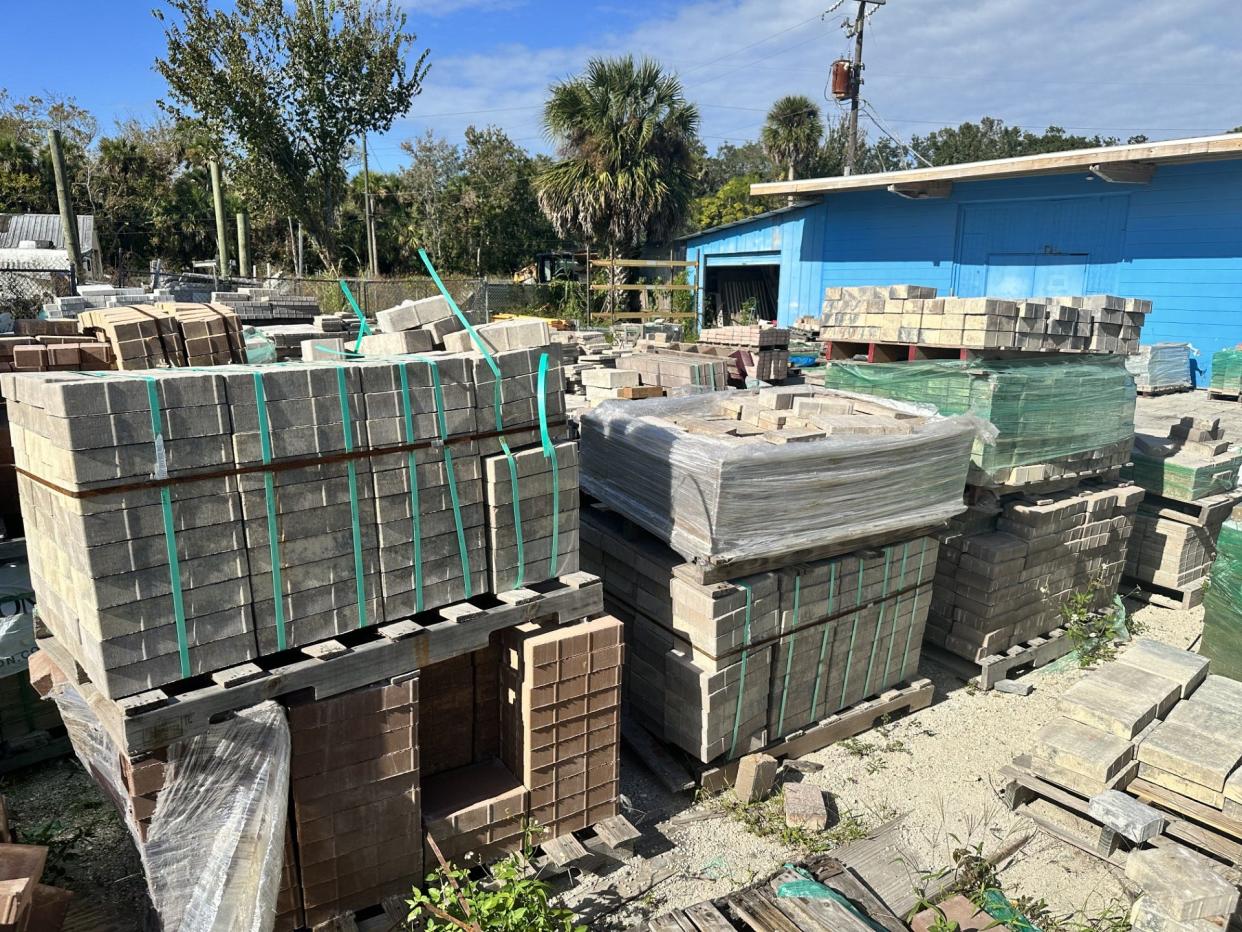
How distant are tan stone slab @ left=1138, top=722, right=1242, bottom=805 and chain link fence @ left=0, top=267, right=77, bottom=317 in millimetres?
17849

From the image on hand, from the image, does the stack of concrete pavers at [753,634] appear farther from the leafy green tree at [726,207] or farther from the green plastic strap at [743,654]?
the leafy green tree at [726,207]

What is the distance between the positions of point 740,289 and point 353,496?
25.2 meters

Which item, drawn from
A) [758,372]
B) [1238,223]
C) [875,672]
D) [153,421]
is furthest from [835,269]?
[153,421]

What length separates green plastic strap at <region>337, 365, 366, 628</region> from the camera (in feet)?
12.5

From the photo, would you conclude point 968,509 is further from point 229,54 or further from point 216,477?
point 229,54

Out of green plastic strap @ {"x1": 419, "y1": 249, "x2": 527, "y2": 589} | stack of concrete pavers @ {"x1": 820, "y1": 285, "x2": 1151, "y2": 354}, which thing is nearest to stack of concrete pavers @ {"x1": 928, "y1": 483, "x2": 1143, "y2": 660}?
stack of concrete pavers @ {"x1": 820, "y1": 285, "x2": 1151, "y2": 354}

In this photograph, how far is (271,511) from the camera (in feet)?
12.0

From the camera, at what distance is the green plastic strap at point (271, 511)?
357cm

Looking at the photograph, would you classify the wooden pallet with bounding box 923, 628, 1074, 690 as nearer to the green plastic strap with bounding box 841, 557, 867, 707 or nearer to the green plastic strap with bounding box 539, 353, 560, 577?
the green plastic strap with bounding box 841, 557, 867, 707

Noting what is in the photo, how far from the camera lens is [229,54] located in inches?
984

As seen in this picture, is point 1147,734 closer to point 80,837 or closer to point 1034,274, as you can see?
point 80,837

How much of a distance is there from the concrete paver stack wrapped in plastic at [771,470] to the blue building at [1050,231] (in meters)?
11.4

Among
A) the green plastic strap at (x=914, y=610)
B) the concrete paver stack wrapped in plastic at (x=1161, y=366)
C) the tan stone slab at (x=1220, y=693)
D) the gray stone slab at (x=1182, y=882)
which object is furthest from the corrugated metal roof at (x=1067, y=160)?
the gray stone slab at (x=1182, y=882)

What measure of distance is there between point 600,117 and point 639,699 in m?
22.6
